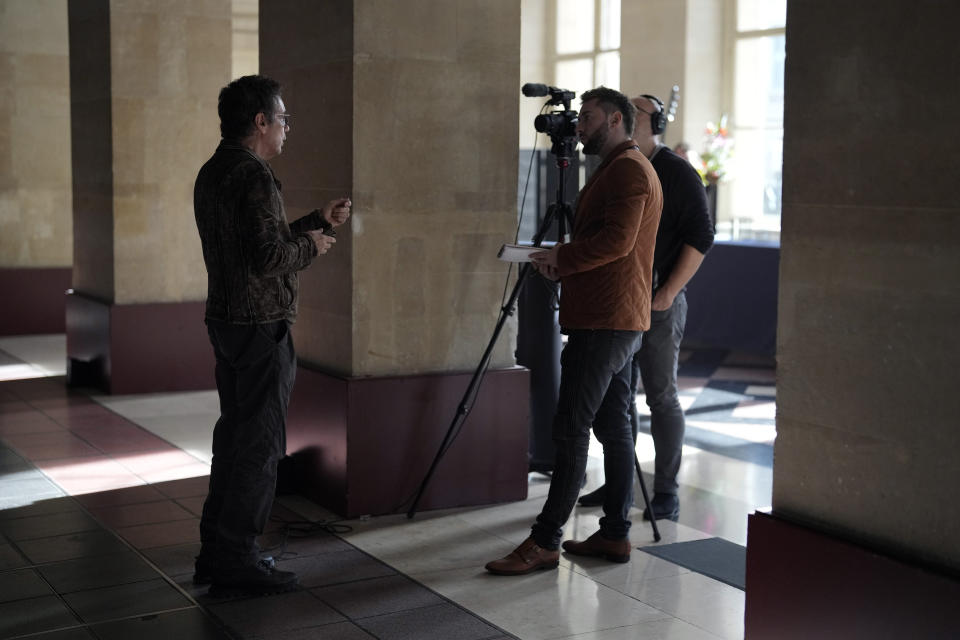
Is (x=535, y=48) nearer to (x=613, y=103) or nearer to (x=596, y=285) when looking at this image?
(x=613, y=103)

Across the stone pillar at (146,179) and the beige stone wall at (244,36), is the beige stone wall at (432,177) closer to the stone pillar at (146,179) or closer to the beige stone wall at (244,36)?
the stone pillar at (146,179)

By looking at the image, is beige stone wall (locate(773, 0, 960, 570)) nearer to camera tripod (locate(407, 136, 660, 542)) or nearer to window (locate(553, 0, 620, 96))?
camera tripod (locate(407, 136, 660, 542))

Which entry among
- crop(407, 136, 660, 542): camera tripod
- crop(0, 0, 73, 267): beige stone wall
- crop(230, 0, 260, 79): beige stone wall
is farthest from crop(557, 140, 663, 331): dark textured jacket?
crop(230, 0, 260, 79): beige stone wall

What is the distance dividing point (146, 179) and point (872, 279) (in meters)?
6.02

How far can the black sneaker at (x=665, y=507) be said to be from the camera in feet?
16.5

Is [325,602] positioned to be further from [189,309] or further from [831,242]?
[189,309]

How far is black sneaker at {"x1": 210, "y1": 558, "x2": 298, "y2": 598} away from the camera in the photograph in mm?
3967

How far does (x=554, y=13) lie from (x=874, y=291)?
1462 cm

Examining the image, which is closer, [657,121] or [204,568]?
[204,568]

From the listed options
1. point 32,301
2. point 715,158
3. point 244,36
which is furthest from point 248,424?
point 244,36

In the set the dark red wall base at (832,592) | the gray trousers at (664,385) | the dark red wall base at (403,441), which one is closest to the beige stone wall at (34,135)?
the dark red wall base at (403,441)

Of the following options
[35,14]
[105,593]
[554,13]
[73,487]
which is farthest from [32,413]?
[554,13]

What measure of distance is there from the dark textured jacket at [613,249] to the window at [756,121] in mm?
9329

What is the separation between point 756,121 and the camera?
1375cm
